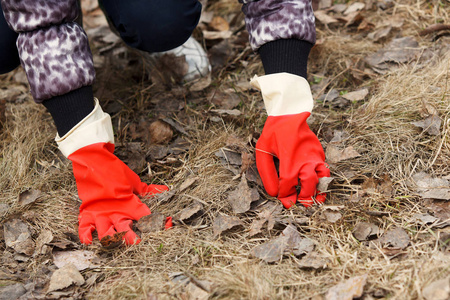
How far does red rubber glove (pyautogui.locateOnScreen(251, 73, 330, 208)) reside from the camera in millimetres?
1390

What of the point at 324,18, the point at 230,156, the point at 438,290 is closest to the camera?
the point at 438,290

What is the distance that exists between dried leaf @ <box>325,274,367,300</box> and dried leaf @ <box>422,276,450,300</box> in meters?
0.14

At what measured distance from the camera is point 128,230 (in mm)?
1373

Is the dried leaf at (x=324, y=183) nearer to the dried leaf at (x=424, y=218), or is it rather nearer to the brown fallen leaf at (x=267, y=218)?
the brown fallen leaf at (x=267, y=218)

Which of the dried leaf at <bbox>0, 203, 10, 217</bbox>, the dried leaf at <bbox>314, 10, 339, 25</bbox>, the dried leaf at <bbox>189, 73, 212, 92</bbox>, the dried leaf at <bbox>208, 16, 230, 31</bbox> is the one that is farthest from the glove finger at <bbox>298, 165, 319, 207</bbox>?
the dried leaf at <bbox>208, 16, 230, 31</bbox>

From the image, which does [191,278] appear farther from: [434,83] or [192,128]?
[434,83]

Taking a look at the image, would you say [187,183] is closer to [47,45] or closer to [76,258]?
[76,258]

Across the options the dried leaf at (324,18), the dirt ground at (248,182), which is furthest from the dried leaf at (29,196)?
the dried leaf at (324,18)

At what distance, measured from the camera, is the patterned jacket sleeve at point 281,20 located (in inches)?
56.0

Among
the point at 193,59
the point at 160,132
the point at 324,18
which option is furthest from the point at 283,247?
the point at 324,18

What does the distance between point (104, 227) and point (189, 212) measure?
27 centimetres

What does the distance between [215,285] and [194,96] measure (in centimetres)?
111

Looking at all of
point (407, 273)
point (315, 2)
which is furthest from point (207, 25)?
point (407, 273)

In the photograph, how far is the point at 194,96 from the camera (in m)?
2.07
